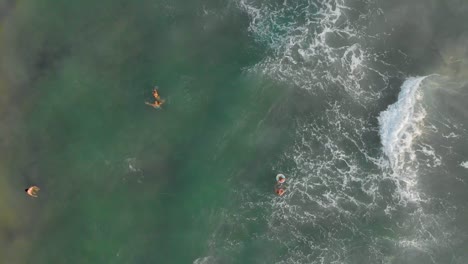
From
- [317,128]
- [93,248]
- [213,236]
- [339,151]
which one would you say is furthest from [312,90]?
[93,248]

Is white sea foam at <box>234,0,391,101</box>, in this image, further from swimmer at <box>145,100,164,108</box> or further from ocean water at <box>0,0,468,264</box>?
swimmer at <box>145,100,164,108</box>

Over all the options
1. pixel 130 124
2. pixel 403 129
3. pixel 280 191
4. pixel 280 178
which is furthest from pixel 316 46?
pixel 130 124

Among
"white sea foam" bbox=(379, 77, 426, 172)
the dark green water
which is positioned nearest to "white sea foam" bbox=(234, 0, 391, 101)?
the dark green water

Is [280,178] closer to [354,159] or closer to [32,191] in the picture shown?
[354,159]

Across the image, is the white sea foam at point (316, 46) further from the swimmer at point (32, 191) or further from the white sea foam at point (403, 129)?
the swimmer at point (32, 191)

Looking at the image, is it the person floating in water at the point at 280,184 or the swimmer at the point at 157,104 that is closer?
the person floating in water at the point at 280,184

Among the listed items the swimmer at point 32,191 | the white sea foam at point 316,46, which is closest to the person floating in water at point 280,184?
the white sea foam at point 316,46

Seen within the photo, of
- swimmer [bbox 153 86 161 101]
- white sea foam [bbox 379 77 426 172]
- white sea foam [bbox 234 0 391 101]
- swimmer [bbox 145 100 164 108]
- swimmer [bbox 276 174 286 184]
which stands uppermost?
swimmer [bbox 153 86 161 101]

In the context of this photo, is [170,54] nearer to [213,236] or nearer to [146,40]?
[146,40]
